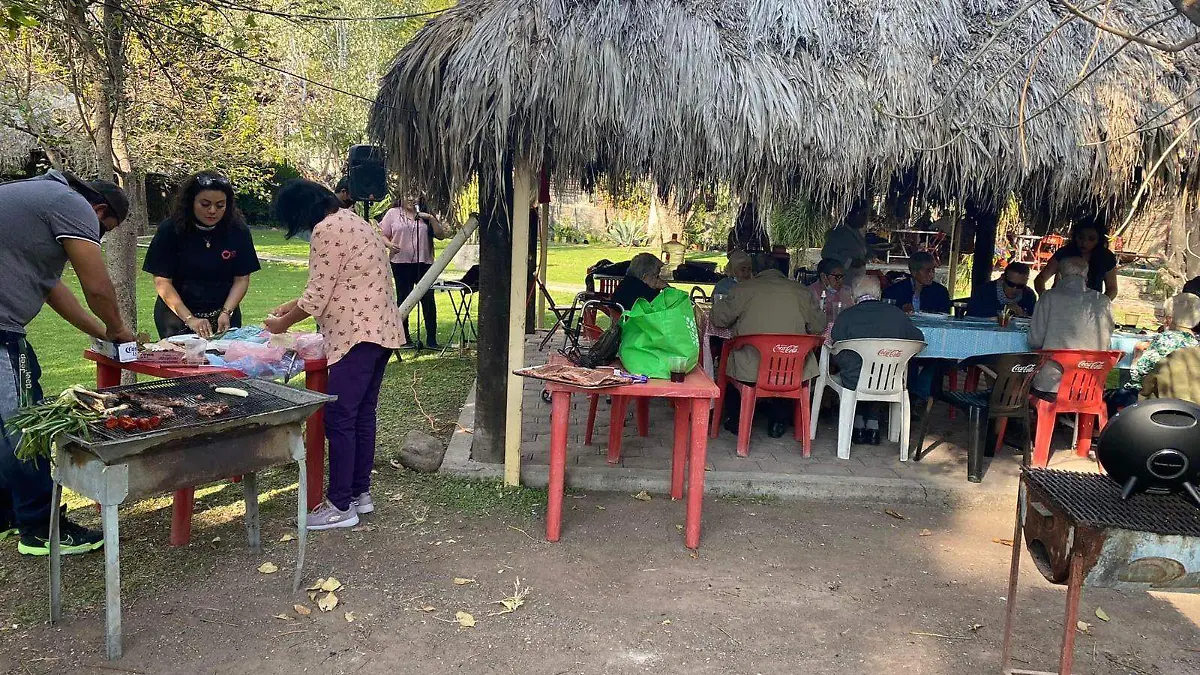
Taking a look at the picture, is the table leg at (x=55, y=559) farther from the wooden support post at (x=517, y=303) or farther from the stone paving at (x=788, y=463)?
the stone paving at (x=788, y=463)

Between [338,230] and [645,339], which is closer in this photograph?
[338,230]

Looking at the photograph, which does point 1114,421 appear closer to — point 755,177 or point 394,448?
point 755,177

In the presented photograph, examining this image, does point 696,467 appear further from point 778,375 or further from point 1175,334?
point 1175,334

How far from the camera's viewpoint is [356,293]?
4020mm

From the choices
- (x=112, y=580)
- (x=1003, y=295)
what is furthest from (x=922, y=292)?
(x=112, y=580)

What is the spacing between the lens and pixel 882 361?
5.54 meters

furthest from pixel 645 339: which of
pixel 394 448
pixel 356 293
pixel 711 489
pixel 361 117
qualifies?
pixel 361 117

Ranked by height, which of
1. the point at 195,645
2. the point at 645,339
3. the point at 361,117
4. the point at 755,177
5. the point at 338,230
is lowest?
the point at 195,645

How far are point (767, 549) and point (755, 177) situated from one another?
244 cm

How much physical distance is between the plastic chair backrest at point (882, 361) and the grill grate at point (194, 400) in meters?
3.82

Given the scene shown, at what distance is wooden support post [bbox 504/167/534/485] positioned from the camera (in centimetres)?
473

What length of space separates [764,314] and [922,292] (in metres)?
2.85

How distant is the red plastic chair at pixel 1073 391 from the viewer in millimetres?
5441

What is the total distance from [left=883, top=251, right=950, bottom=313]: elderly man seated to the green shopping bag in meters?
3.80
